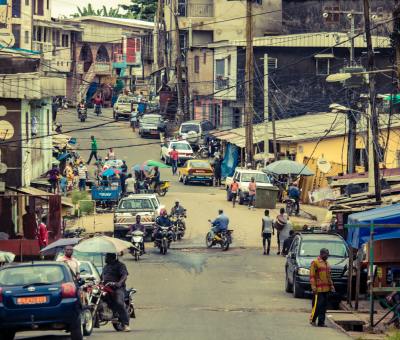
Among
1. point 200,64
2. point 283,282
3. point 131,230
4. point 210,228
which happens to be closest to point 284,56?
point 200,64

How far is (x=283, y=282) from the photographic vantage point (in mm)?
36219

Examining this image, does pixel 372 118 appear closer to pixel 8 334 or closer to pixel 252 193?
pixel 252 193

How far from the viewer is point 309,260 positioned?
32.0m

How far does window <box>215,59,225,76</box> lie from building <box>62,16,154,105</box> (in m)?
31.4

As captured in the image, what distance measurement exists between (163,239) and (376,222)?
1747 cm

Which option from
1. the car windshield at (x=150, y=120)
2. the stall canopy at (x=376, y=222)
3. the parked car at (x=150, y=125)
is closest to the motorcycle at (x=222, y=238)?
the stall canopy at (x=376, y=222)

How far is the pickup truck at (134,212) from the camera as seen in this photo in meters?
45.8

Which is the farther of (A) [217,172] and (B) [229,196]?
(A) [217,172]

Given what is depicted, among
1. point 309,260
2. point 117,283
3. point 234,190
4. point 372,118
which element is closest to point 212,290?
point 309,260

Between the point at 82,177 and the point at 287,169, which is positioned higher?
the point at 287,169

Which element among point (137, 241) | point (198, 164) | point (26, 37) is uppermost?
point (26, 37)

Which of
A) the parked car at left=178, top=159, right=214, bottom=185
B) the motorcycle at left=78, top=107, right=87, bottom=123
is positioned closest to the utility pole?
the parked car at left=178, top=159, right=214, bottom=185

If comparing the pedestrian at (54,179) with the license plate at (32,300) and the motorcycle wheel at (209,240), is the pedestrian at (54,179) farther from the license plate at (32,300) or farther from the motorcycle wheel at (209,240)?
the license plate at (32,300)

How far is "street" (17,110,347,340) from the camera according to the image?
24.5 m
